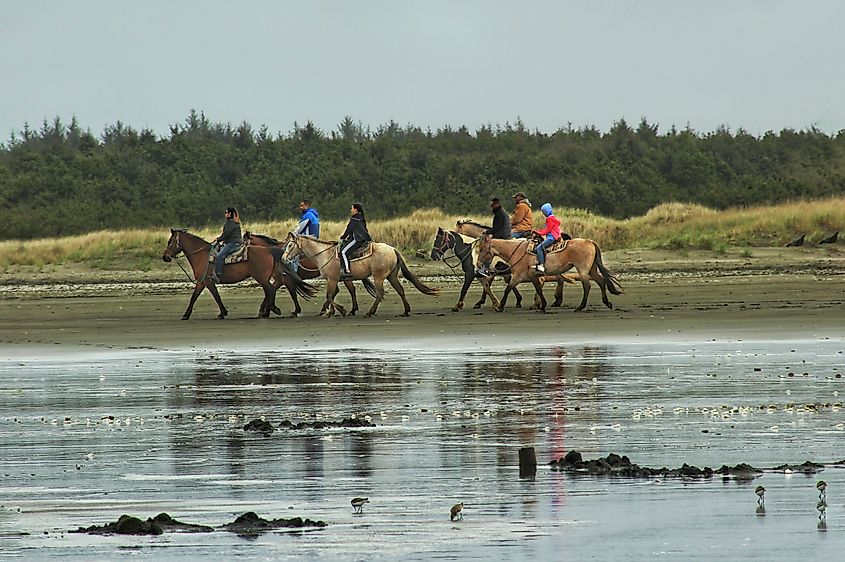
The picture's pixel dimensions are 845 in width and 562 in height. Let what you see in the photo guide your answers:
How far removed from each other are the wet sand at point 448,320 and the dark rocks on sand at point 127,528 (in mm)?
13206

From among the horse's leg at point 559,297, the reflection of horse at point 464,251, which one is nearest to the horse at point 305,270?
the reflection of horse at point 464,251

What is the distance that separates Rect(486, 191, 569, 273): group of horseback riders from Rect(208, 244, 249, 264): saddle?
449 centimetres

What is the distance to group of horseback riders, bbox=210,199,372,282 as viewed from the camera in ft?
96.0

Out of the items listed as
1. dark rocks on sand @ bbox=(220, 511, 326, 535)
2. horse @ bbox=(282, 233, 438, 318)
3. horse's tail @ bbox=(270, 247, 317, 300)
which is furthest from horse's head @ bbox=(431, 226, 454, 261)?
dark rocks on sand @ bbox=(220, 511, 326, 535)

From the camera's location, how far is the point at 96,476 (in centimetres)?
1086

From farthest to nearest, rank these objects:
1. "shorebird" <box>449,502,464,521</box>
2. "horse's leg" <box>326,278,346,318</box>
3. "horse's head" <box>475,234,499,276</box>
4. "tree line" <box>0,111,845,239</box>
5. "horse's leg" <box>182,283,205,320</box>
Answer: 1. "tree line" <box>0,111,845,239</box>
2. "horse's head" <box>475,234,499,276</box>
3. "horse's leg" <box>326,278,346,318</box>
4. "horse's leg" <box>182,283,205,320</box>
5. "shorebird" <box>449,502,464,521</box>

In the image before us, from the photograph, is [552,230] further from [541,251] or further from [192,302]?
[192,302]

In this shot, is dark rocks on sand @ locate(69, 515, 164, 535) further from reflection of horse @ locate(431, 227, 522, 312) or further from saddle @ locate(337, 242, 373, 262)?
reflection of horse @ locate(431, 227, 522, 312)

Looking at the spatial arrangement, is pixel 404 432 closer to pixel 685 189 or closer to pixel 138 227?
pixel 138 227

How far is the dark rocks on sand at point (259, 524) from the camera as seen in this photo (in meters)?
8.89

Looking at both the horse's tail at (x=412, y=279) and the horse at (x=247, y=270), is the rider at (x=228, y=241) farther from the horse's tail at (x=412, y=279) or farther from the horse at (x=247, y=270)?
the horse's tail at (x=412, y=279)

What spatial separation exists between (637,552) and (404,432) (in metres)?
4.89

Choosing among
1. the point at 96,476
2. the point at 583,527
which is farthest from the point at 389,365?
the point at 583,527

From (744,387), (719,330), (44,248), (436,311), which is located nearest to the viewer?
(744,387)
